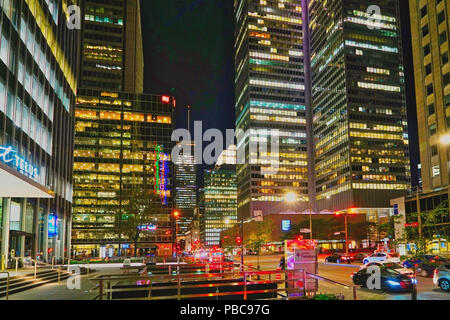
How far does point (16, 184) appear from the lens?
76.7 feet

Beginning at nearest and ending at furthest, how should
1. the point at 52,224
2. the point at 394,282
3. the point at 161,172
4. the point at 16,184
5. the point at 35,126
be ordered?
the point at 394,282, the point at 16,184, the point at 35,126, the point at 52,224, the point at 161,172

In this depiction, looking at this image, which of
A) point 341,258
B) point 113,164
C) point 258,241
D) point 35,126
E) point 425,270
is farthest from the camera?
point 113,164

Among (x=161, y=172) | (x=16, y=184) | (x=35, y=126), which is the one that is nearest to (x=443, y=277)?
(x=16, y=184)

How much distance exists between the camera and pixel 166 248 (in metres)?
141

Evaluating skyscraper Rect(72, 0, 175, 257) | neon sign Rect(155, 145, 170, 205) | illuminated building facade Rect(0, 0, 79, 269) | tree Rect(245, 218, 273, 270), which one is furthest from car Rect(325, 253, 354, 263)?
neon sign Rect(155, 145, 170, 205)

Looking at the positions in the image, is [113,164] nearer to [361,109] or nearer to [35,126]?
[361,109]

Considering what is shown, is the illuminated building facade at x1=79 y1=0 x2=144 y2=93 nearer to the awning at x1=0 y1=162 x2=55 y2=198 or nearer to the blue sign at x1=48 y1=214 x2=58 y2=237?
the blue sign at x1=48 y1=214 x2=58 y2=237

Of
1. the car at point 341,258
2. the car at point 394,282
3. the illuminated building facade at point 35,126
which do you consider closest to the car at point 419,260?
the car at point 394,282

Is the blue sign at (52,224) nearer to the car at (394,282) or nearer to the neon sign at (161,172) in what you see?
the car at (394,282)

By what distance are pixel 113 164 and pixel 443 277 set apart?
425 ft

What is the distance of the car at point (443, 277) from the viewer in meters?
22.2

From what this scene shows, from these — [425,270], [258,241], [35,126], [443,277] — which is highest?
[35,126]

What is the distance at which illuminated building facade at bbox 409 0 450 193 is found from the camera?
211 feet
